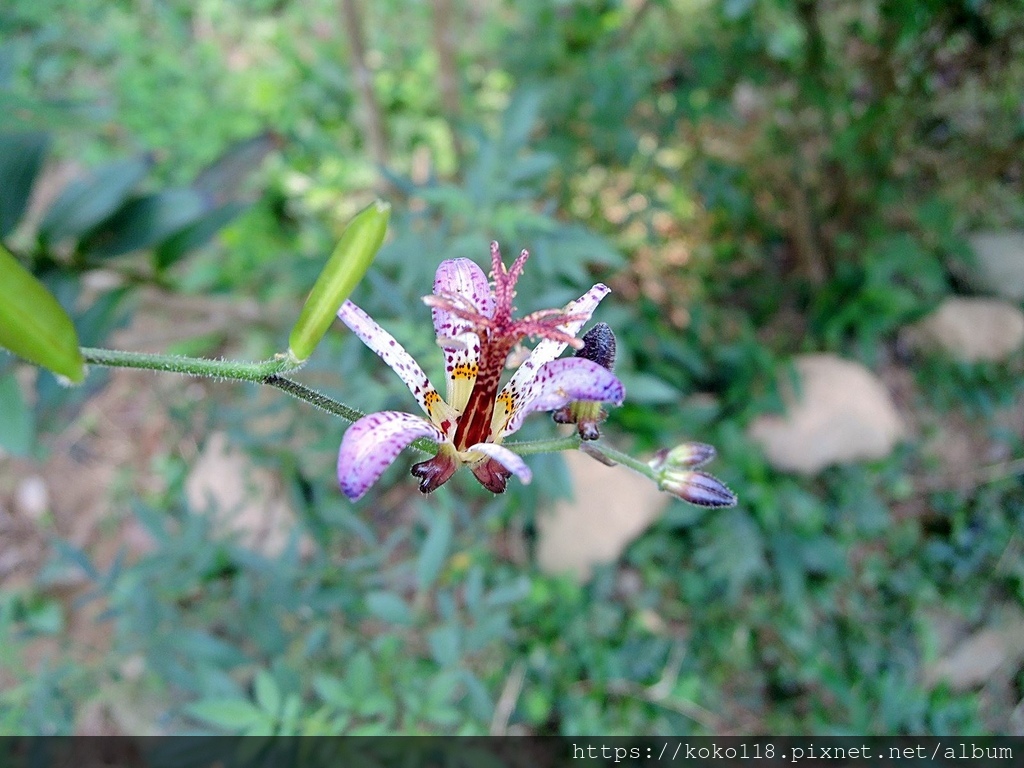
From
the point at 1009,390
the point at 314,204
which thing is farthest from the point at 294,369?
the point at 1009,390

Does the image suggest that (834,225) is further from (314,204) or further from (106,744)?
(106,744)

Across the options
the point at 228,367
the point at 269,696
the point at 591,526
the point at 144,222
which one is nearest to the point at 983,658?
the point at 591,526

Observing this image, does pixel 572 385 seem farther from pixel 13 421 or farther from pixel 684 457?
pixel 13 421

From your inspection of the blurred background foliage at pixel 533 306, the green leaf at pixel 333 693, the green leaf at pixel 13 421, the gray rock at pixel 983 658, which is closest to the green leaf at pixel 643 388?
the blurred background foliage at pixel 533 306

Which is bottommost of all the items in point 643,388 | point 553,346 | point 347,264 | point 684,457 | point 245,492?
point 245,492

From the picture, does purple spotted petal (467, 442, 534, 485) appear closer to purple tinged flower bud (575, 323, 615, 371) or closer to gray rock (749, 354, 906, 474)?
purple tinged flower bud (575, 323, 615, 371)

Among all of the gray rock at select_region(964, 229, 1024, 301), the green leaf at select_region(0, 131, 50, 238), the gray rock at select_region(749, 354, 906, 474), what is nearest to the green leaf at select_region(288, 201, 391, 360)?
the green leaf at select_region(0, 131, 50, 238)
